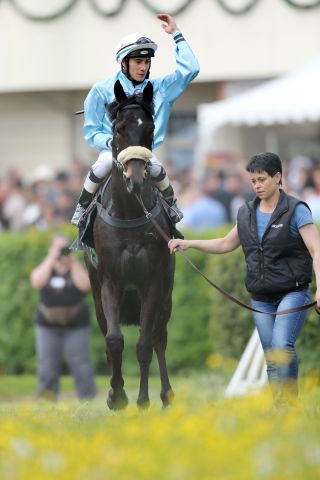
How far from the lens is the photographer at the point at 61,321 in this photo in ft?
49.9

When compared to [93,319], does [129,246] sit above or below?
above

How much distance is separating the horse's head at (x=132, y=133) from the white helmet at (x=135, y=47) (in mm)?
298

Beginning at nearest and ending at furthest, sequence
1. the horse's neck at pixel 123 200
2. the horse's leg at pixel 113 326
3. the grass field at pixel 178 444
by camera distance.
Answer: the grass field at pixel 178 444 → the horse's neck at pixel 123 200 → the horse's leg at pixel 113 326

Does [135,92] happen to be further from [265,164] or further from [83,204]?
[265,164]

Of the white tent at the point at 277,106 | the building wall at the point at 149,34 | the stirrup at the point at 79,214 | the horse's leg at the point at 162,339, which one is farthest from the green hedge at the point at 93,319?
the building wall at the point at 149,34

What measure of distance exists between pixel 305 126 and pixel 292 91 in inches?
153

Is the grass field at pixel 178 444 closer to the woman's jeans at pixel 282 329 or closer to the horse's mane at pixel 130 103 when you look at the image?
the woman's jeans at pixel 282 329

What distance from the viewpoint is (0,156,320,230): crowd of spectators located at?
719 inches

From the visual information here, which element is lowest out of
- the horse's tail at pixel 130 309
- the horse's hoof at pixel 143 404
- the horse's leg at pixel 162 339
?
the horse's hoof at pixel 143 404

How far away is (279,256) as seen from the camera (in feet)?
28.4

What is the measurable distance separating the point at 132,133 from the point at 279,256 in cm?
125

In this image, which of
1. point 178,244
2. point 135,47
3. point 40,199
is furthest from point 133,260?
point 40,199

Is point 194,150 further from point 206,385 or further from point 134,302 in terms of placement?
point 134,302

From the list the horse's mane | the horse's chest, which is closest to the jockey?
the horse's mane
